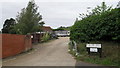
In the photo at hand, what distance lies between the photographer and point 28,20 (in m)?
29.4

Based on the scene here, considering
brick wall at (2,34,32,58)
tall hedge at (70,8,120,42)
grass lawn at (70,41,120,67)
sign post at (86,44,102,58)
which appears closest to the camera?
grass lawn at (70,41,120,67)

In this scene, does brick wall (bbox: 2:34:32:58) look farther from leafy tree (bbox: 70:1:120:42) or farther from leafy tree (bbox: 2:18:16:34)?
leafy tree (bbox: 2:18:16:34)

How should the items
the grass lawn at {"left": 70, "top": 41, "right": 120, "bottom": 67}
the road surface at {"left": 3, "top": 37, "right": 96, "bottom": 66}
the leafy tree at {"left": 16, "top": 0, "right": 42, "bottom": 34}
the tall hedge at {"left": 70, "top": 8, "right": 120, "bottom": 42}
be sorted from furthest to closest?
the leafy tree at {"left": 16, "top": 0, "right": 42, "bottom": 34} → the tall hedge at {"left": 70, "top": 8, "right": 120, "bottom": 42} → the road surface at {"left": 3, "top": 37, "right": 96, "bottom": 66} → the grass lawn at {"left": 70, "top": 41, "right": 120, "bottom": 67}

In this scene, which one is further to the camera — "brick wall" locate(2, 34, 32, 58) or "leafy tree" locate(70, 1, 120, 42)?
"brick wall" locate(2, 34, 32, 58)

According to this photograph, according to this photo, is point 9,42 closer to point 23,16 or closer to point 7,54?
point 7,54

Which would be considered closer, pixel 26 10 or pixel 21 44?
pixel 21 44

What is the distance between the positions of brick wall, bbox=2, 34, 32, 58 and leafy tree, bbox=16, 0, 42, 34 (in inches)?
250

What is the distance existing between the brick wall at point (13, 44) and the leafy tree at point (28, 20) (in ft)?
20.8

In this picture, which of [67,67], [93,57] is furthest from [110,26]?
[67,67]

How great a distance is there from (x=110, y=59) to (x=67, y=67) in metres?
3.48

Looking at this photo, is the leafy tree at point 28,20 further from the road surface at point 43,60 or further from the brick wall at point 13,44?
the road surface at point 43,60

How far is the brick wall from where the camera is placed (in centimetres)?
1689

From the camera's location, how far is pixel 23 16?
29.9 metres

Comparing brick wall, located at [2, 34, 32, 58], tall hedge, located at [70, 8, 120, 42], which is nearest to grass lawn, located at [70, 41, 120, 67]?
tall hedge, located at [70, 8, 120, 42]
